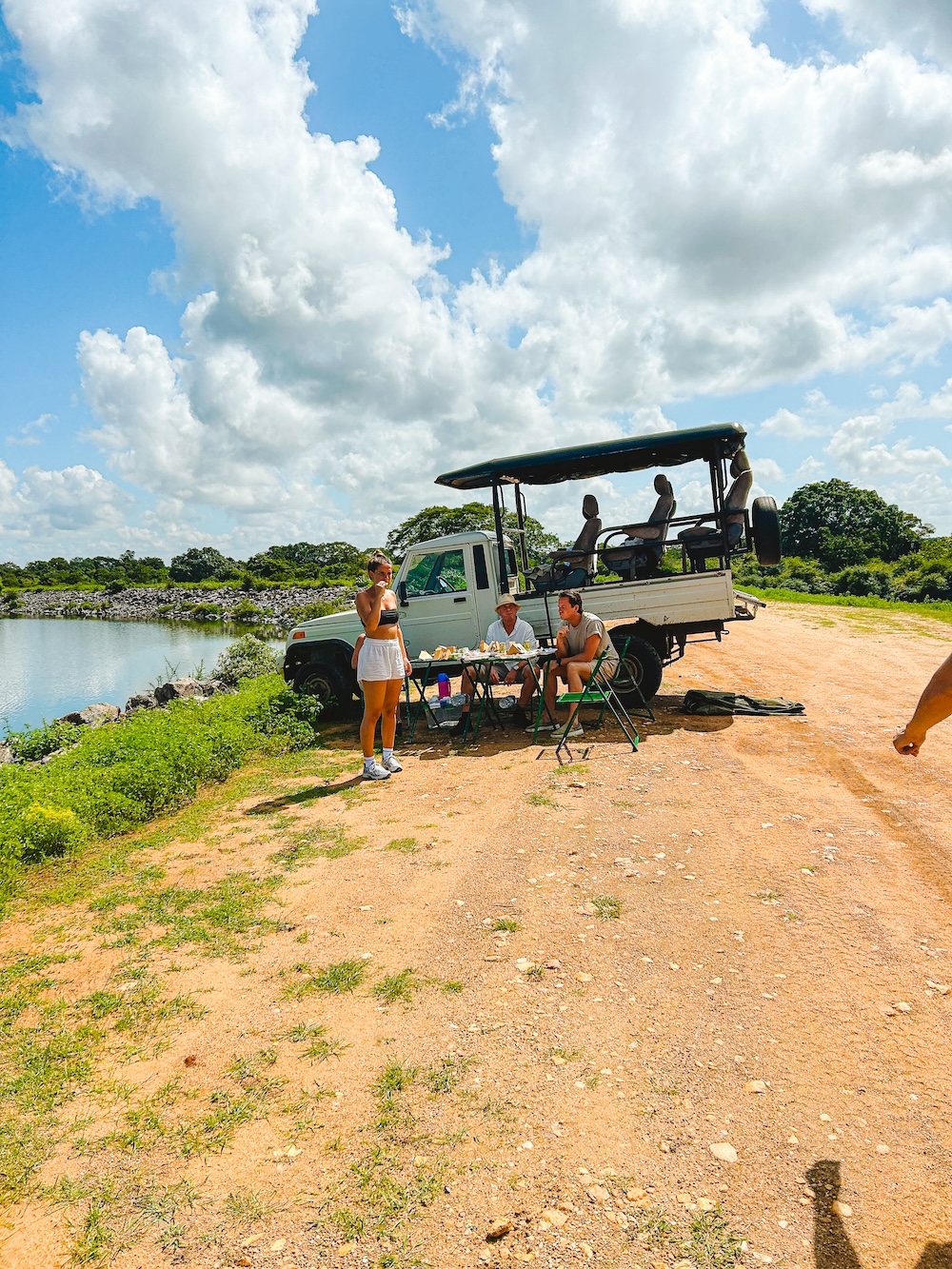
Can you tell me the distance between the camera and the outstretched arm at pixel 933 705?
227 cm

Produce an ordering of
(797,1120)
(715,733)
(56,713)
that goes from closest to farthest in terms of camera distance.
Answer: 1. (797,1120)
2. (715,733)
3. (56,713)

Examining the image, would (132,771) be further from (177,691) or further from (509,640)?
(177,691)

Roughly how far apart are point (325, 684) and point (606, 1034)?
7.16 meters

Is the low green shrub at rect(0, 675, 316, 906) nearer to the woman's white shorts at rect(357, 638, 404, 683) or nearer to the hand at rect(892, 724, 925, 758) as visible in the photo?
the woman's white shorts at rect(357, 638, 404, 683)

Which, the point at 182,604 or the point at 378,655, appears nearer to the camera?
the point at 378,655

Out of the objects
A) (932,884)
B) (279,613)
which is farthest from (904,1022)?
(279,613)

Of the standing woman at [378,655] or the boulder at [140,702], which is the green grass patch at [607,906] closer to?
the standing woman at [378,655]

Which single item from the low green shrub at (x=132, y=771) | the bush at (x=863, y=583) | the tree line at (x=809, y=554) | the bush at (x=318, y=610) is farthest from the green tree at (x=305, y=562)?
the low green shrub at (x=132, y=771)

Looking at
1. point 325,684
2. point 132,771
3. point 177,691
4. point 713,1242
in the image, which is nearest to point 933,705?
point 713,1242

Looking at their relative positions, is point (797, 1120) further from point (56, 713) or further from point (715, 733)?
point (56, 713)

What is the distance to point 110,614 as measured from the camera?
219 ft

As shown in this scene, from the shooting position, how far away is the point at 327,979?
135 inches

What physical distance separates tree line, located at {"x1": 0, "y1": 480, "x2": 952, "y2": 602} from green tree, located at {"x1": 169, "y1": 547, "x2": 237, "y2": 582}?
11 cm

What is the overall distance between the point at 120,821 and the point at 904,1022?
544 cm
